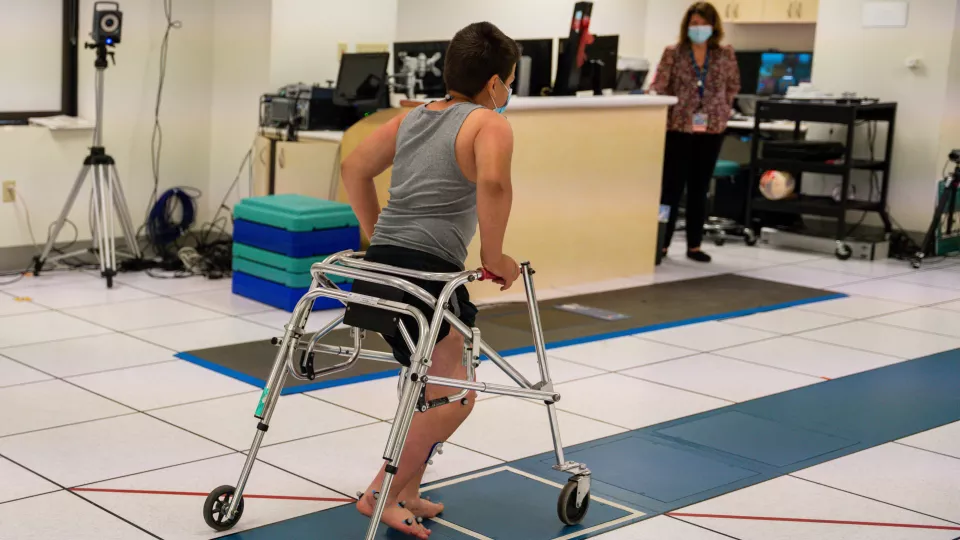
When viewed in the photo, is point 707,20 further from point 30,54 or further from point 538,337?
point 538,337

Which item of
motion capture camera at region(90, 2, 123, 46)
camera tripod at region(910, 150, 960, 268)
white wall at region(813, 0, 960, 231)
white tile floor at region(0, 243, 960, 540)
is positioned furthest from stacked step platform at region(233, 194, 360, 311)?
white wall at region(813, 0, 960, 231)

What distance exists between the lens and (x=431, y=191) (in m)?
2.77

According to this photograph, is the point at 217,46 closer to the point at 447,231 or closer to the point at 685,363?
the point at 685,363

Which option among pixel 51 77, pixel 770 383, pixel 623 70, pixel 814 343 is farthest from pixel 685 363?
pixel 51 77

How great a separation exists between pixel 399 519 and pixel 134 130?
4313mm

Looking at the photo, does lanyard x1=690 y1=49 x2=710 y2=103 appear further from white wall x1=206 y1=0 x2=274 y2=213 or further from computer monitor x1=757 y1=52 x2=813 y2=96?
white wall x1=206 y1=0 x2=274 y2=213

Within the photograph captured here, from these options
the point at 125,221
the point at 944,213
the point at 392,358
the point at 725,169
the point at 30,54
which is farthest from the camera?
the point at 725,169

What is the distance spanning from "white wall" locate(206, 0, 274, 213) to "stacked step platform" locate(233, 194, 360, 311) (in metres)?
0.89

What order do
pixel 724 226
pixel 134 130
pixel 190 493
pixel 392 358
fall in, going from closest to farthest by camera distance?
pixel 392 358 → pixel 190 493 → pixel 134 130 → pixel 724 226

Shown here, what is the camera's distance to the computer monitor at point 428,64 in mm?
6074

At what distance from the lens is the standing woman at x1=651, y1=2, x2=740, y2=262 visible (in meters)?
7.19

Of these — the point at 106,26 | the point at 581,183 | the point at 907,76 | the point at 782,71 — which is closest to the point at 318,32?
the point at 106,26

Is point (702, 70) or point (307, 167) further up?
point (702, 70)

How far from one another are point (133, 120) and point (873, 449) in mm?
4469
